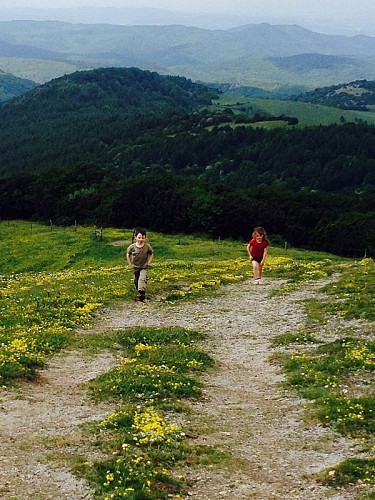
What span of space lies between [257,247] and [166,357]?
14.5m

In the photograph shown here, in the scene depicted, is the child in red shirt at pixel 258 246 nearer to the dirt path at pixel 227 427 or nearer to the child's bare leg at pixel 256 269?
the child's bare leg at pixel 256 269

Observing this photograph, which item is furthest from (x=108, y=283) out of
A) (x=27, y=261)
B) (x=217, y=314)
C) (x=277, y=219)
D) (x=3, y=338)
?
(x=277, y=219)

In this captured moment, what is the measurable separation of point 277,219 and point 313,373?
8353 cm

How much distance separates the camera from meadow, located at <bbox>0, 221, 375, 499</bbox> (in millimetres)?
12617

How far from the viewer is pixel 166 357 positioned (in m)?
20.6

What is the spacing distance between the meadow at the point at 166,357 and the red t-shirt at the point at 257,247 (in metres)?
2.43

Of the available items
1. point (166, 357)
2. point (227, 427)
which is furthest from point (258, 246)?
point (227, 427)

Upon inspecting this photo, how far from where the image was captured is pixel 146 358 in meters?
20.6

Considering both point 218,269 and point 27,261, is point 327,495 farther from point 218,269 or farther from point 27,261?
point 27,261

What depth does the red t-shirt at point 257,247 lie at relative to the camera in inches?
1326

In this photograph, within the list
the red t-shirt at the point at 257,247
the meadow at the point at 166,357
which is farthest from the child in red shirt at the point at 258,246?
the meadow at the point at 166,357

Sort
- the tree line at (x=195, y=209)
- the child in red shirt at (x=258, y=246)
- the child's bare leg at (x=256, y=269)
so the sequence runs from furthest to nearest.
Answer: the tree line at (x=195, y=209)
the child's bare leg at (x=256, y=269)
the child in red shirt at (x=258, y=246)

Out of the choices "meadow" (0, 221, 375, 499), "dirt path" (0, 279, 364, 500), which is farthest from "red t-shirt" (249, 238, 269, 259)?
"dirt path" (0, 279, 364, 500)

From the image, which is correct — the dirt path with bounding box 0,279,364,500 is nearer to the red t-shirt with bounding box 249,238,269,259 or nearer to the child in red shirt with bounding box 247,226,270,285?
the child in red shirt with bounding box 247,226,270,285
